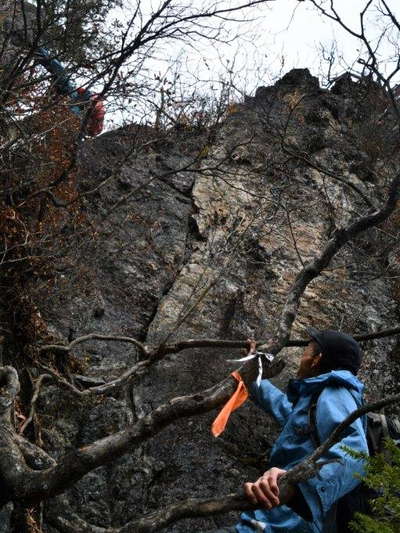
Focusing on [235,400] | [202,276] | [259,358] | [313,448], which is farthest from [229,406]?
[202,276]

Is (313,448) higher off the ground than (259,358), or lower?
lower

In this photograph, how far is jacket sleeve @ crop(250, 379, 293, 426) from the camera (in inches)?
131

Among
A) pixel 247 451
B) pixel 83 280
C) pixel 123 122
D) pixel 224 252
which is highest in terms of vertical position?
pixel 123 122

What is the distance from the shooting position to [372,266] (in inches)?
317

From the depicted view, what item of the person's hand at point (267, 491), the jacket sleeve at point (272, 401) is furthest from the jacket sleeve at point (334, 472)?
the jacket sleeve at point (272, 401)

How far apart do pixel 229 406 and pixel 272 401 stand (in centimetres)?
58

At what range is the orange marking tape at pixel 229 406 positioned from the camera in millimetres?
2678

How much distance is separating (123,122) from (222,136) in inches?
82.2

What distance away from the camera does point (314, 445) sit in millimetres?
2658

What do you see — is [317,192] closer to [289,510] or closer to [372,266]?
[372,266]

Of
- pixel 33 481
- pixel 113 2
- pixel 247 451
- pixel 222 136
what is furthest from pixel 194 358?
pixel 222 136

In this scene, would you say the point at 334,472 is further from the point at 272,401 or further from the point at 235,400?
Result: the point at 272,401

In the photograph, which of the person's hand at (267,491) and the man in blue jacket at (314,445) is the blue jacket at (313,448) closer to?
the man in blue jacket at (314,445)

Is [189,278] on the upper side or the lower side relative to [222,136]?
lower
